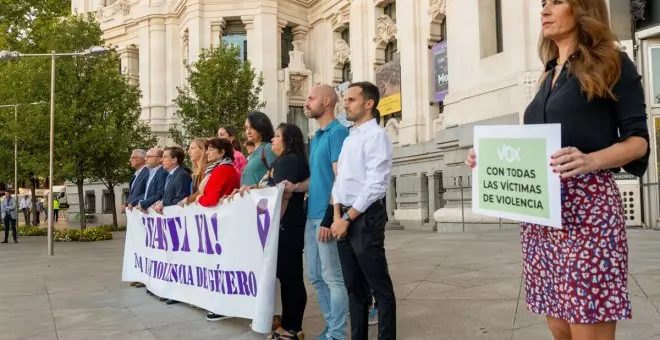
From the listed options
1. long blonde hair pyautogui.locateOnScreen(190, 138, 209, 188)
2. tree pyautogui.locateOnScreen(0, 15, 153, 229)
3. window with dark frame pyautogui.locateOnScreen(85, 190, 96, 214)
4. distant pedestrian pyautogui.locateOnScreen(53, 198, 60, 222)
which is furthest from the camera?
distant pedestrian pyautogui.locateOnScreen(53, 198, 60, 222)

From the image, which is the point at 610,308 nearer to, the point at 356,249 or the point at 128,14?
the point at 356,249

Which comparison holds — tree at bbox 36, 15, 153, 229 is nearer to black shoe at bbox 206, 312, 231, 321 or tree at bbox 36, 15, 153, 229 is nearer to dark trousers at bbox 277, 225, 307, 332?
black shoe at bbox 206, 312, 231, 321

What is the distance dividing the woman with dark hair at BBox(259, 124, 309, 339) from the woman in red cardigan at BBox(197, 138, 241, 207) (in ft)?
3.57

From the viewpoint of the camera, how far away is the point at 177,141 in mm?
29266

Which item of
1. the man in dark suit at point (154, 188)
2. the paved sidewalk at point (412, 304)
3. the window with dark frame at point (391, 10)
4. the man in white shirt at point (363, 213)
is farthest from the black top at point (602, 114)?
the window with dark frame at point (391, 10)

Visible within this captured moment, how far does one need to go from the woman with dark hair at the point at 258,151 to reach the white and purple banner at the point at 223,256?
0.34 meters

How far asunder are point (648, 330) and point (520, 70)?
1063 centimetres

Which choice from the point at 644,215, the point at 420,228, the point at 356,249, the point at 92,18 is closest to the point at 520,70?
the point at 644,215

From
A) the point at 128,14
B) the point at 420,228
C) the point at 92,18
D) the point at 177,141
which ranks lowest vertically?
the point at 420,228

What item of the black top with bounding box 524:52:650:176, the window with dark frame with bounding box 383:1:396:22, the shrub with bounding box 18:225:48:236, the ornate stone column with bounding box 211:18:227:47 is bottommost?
the shrub with bounding box 18:225:48:236

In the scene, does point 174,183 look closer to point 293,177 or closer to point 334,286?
point 293,177

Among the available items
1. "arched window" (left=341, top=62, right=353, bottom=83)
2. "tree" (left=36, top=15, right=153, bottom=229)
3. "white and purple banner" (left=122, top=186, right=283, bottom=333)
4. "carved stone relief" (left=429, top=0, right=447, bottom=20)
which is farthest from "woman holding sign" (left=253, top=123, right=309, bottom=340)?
"arched window" (left=341, top=62, right=353, bottom=83)

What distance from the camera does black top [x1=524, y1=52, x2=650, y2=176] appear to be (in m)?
2.43

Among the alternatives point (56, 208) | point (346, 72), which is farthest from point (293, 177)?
point (56, 208)
